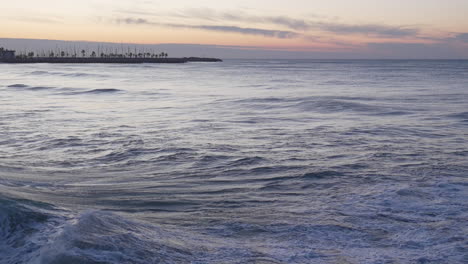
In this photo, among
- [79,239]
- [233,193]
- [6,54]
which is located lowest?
[233,193]

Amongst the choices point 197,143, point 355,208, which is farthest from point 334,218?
point 197,143

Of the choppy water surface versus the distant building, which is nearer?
the choppy water surface

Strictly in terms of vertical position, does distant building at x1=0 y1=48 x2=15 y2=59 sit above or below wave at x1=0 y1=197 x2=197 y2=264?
above

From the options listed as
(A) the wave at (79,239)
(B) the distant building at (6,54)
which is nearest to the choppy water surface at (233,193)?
(A) the wave at (79,239)

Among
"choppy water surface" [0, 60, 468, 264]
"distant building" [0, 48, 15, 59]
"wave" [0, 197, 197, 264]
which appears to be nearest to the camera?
"wave" [0, 197, 197, 264]

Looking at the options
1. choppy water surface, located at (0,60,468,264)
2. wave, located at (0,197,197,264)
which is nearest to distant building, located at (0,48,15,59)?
choppy water surface, located at (0,60,468,264)

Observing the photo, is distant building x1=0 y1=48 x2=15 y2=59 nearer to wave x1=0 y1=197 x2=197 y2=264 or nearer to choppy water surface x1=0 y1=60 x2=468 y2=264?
choppy water surface x1=0 y1=60 x2=468 y2=264

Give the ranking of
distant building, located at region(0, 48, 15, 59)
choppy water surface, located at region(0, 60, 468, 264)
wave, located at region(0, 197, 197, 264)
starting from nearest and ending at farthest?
1. wave, located at region(0, 197, 197, 264)
2. choppy water surface, located at region(0, 60, 468, 264)
3. distant building, located at region(0, 48, 15, 59)

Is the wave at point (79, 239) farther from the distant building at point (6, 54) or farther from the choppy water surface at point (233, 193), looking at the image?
the distant building at point (6, 54)

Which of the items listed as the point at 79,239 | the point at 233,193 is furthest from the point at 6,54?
the point at 79,239

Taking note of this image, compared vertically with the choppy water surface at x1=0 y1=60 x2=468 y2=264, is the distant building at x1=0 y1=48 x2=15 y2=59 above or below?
above

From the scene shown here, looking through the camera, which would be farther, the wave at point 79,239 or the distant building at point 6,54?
the distant building at point 6,54

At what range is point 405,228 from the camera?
6.05 meters

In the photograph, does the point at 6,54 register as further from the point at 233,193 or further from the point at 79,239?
the point at 79,239
